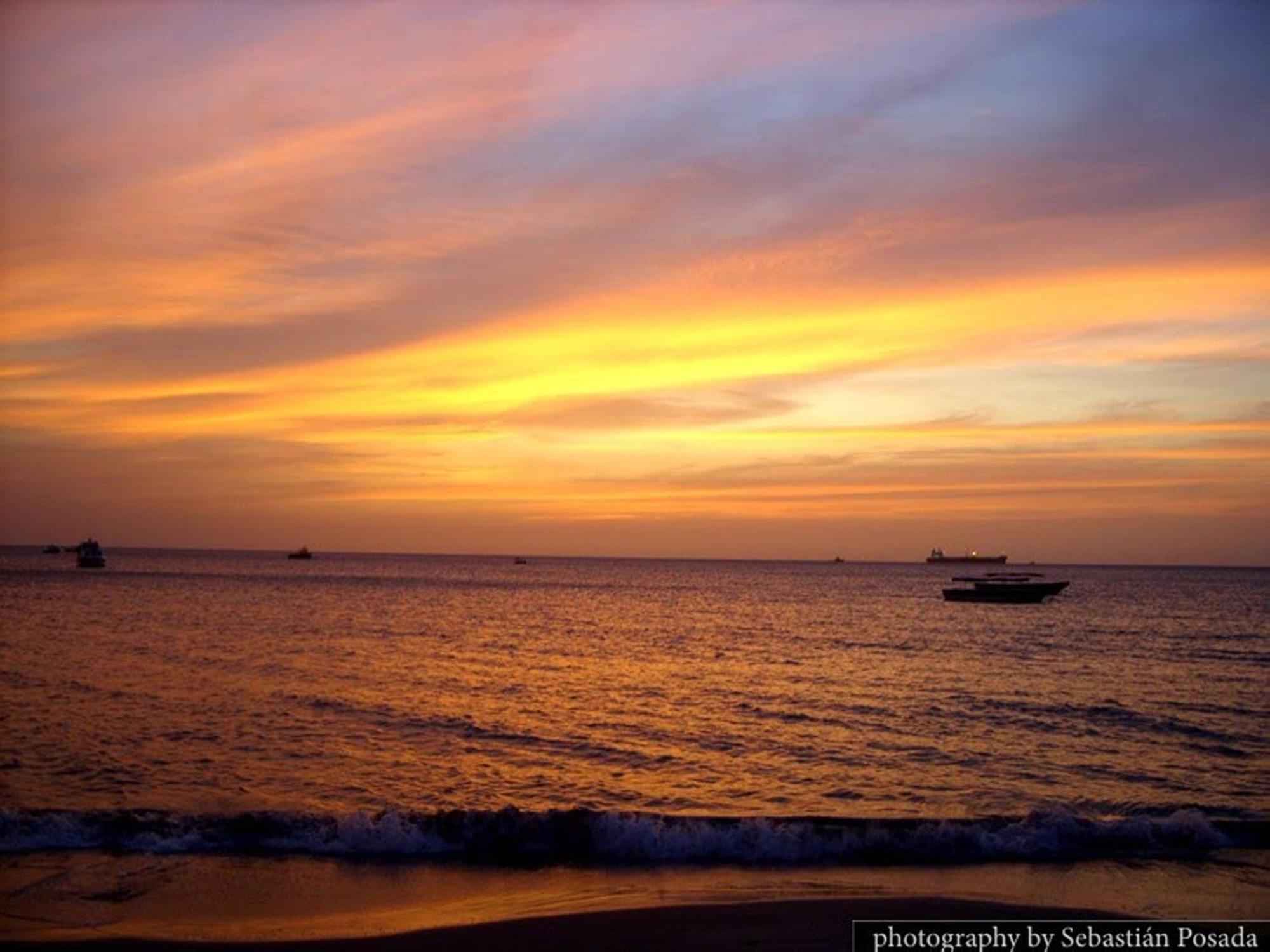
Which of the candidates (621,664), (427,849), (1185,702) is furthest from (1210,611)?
(427,849)

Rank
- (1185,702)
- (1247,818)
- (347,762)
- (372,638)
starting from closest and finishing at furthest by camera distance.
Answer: (1247,818)
(347,762)
(1185,702)
(372,638)

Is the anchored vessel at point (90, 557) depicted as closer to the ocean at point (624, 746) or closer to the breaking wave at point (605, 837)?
the ocean at point (624, 746)

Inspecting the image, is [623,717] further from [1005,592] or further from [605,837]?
[1005,592]

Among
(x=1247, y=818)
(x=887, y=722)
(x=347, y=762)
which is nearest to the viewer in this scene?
(x=1247, y=818)

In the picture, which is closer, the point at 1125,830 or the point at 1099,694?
the point at 1125,830

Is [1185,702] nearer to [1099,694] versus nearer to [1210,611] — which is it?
[1099,694]

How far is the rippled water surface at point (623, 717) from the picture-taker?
19.3m

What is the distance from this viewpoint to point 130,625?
177ft

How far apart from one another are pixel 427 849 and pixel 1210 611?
93368 millimetres

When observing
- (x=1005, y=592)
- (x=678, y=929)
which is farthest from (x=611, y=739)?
(x=1005, y=592)

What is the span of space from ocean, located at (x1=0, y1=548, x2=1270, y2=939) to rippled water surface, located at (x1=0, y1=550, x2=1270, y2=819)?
132mm

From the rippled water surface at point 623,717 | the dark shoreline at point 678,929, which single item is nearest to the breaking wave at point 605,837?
the rippled water surface at point 623,717

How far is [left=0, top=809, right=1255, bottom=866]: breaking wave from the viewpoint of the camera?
15641 mm

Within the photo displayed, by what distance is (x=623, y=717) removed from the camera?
28.3 metres
